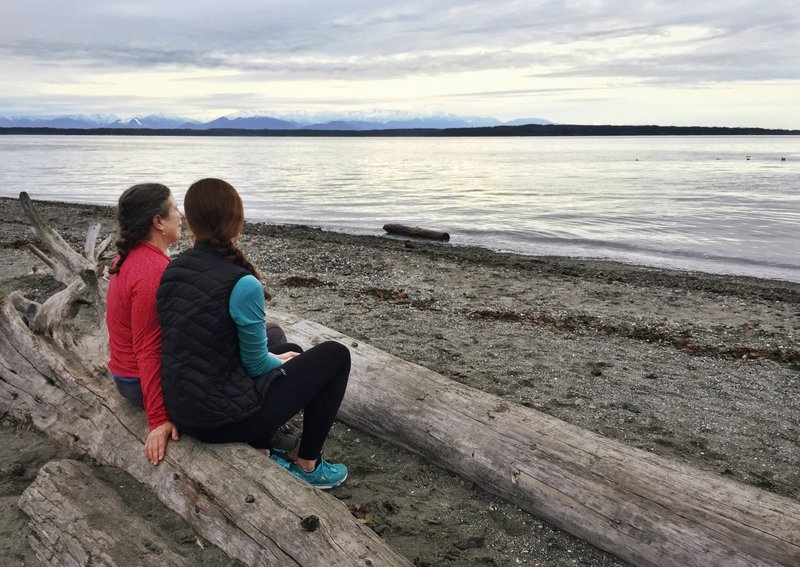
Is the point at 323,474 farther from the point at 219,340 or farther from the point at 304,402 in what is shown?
the point at 219,340

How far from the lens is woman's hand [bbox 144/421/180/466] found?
3.45 m

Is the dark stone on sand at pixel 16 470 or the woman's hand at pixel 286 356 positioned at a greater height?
the woman's hand at pixel 286 356

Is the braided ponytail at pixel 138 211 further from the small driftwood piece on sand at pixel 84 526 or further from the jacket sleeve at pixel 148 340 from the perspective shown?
the small driftwood piece on sand at pixel 84 526

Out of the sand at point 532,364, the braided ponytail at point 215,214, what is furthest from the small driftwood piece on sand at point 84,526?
the braided ponytail at point 215,214

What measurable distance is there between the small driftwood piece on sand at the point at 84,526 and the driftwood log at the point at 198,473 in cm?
22

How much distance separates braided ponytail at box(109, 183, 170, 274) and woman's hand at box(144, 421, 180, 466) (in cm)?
104

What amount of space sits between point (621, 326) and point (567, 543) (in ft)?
18.6

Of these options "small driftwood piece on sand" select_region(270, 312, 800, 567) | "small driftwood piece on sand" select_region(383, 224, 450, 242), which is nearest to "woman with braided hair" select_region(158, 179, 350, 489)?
"small driftwood piece on sand" select_region(270, 312, 800, 567)

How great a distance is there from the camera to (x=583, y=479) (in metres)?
3.52

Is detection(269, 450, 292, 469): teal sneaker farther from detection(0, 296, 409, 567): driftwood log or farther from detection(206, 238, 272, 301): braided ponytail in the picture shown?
detection(206, 238, 272, 301): braided ponytail

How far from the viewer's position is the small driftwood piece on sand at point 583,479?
121 inches

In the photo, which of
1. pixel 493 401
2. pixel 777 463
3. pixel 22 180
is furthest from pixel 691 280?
pixel 22 180

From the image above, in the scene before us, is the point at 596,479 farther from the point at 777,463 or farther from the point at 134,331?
the point at 134,331

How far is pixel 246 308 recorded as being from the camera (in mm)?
3158
